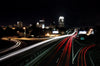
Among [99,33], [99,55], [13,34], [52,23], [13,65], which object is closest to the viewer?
[99,33]

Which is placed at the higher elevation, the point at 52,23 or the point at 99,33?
the point at 52,23

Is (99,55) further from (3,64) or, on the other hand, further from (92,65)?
(3,64)

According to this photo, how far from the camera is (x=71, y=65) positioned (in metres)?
12.1

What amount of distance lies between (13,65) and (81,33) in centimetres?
4196

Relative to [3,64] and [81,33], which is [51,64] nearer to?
[3,64]

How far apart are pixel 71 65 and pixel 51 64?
306cm

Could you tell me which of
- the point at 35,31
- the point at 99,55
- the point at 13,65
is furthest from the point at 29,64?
the point at 35,31

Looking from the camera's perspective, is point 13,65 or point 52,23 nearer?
point 13,65

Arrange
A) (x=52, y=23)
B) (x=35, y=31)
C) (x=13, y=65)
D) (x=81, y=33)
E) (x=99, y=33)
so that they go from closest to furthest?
1. (x=99, y=33)
2. (x=13, y=65)
3. (x=81, y=33)
4. (x=35, y=31)
5. (x=52, y=23)

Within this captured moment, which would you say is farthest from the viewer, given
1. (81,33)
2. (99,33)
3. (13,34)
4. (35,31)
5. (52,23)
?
(52,23)

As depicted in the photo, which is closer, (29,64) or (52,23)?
(29,64)

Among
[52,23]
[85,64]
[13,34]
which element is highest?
[52,23]

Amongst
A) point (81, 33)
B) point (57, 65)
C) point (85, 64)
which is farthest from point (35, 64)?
point (81, 33)

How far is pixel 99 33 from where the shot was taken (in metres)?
3.29
